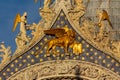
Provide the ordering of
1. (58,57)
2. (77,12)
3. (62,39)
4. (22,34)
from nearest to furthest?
(58,57), (62,39), (22,34), (77,12)

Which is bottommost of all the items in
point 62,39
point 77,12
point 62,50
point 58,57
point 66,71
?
point 66,71

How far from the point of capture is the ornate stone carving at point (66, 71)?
15.9 m

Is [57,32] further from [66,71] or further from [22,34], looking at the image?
[66,71]

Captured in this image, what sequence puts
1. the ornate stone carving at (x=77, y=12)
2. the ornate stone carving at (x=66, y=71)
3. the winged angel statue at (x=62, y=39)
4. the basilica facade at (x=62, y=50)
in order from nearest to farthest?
1. the ornate stone carving at (x=66, y=71)
2. the basilica facade at (x=62, y=50)
3. the winged angel statue at (x=62, y=39)
4. the ornate stone carving at (x=77, y=12)

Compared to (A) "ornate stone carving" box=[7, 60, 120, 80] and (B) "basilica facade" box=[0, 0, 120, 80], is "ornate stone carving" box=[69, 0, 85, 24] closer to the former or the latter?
(B) "basilica facade" box=[0, 0, 120, 80]

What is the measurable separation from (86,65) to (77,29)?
882mm

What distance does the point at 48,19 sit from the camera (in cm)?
1661

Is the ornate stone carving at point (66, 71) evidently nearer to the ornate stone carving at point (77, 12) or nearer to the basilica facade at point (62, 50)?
the basilica facade at point (62, 50)

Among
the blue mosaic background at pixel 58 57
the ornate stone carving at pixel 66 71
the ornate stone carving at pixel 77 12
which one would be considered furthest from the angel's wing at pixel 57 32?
the ornate stone carving at pixel 66 71

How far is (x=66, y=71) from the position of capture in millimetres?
15969

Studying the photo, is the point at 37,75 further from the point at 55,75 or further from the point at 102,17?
the point at 102,17

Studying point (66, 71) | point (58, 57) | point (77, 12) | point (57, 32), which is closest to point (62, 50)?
point (58, 57)

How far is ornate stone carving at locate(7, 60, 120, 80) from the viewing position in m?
15.9

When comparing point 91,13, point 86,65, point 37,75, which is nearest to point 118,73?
point 86,65
